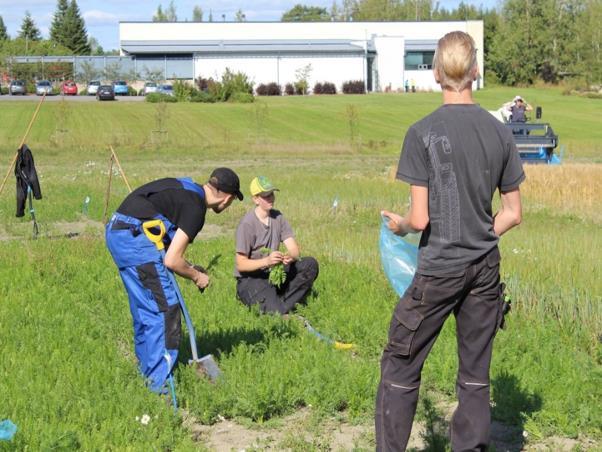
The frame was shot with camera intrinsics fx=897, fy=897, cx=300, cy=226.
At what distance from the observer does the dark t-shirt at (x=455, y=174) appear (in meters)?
4.25

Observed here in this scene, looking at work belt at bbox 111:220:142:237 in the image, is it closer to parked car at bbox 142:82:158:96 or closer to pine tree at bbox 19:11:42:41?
parked car at bbox 142:82:158:96

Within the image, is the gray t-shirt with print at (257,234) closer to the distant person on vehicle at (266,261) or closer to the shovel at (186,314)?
the distant person on vehicle at (266,261)

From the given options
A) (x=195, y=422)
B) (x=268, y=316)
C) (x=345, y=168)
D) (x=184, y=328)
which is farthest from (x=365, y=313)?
(x=345, y=168)

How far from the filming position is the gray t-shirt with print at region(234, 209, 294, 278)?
8.36 m

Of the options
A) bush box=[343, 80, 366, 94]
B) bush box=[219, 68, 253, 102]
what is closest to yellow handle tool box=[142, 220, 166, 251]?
bush box=[219, 68, 253, 102]

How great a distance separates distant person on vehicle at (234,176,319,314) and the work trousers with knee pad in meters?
2.33

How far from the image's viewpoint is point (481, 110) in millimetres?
4375

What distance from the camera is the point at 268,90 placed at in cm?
8056

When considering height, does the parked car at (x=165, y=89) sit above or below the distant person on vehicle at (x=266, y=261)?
→ above

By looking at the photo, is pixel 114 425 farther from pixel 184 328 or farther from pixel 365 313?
pixel 365 313

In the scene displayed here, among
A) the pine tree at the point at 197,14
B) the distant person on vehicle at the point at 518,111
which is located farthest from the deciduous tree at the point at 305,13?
the distant person on vehicle at the point at 518,111

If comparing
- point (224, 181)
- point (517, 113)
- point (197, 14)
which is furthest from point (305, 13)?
point (224, 181)

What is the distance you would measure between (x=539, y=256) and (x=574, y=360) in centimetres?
386

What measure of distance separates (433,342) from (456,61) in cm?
136
